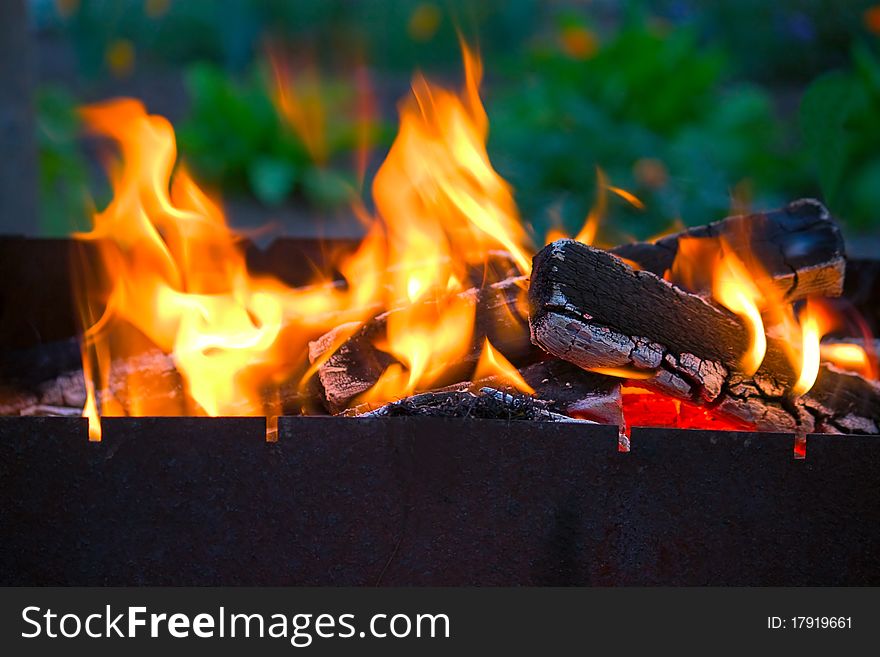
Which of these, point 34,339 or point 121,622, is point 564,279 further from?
point 34,339

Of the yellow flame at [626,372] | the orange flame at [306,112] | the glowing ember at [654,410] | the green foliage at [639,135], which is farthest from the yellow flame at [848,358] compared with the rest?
the orange flame at [306,112]

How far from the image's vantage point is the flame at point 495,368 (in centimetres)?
207

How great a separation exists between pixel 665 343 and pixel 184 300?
1.20 meters

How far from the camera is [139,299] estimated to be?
2.46 m

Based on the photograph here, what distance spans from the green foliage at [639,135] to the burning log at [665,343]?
10.3 ft

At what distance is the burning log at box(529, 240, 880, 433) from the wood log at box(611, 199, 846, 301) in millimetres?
353

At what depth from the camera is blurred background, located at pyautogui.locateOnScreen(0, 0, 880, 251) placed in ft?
17.8

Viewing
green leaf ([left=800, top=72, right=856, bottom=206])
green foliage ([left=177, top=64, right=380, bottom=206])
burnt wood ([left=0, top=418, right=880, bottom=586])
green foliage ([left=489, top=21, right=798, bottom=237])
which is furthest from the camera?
green foliage ([left=177, top=64, right=380, bottom=206])

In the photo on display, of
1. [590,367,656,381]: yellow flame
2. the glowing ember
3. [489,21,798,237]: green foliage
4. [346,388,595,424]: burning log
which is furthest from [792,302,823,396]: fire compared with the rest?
[489,21,798,237]: green foliage

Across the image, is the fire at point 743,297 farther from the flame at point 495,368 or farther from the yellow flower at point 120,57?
the yellow flower at point 120,57

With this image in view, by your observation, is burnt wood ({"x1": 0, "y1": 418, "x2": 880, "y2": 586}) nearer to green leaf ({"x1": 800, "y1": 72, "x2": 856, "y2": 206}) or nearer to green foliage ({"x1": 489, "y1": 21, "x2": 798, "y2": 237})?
green leaf ({"x1": 800, "y1": 72, "x2": 856, "y2": 206})

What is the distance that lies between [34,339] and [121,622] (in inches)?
51.2

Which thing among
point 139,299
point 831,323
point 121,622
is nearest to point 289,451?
point 121,622

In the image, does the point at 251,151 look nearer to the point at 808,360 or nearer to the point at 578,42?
the point at 578,42
